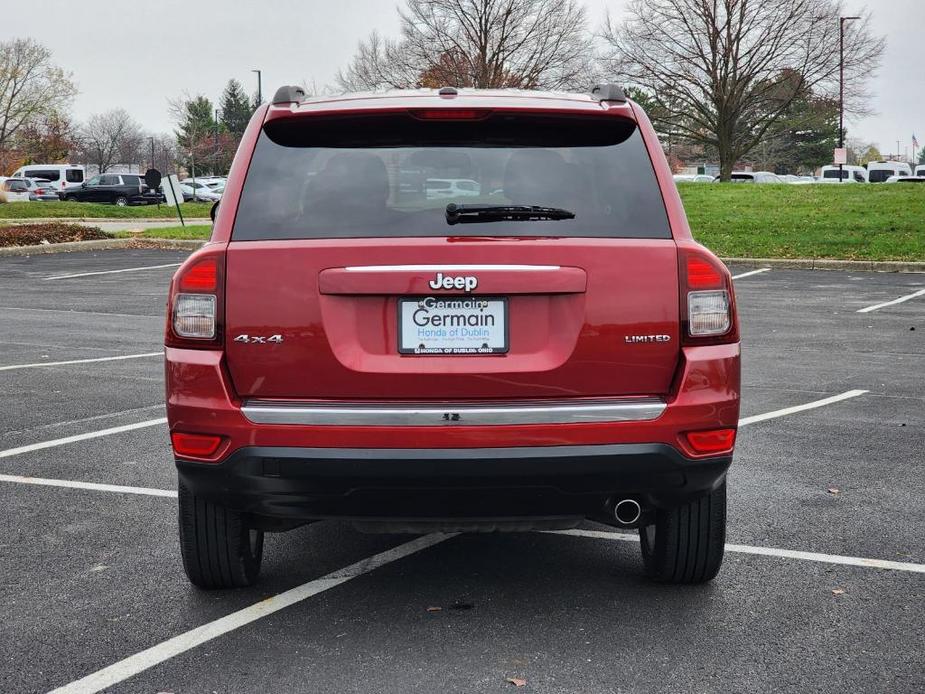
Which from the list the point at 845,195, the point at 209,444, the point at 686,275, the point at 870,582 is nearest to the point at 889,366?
the point at 870,582

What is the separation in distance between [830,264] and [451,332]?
65.7 feet

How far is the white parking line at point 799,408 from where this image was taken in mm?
8031

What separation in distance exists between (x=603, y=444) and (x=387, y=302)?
0.82m

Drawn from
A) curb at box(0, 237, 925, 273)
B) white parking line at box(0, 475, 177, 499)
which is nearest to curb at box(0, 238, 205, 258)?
curb at box(0, 237, 925, 273)

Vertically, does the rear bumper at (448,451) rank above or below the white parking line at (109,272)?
above

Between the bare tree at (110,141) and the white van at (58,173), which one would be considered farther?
the bare tree at (110,141)

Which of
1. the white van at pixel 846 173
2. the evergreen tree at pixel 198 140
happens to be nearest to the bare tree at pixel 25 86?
the evergreen tree at pixel 198 140

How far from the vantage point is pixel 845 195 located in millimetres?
32094

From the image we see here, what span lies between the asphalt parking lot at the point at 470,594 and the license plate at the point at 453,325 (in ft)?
3.24

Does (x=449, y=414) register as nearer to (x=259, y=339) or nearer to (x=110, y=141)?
(x=259, y=339)

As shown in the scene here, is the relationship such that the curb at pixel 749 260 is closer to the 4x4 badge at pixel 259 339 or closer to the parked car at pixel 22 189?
the 4x4 badge at pixel 259 339

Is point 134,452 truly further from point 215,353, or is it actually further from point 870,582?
point 870,582

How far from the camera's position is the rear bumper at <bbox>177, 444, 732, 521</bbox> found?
149 inches

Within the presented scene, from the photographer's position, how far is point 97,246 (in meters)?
27.4
